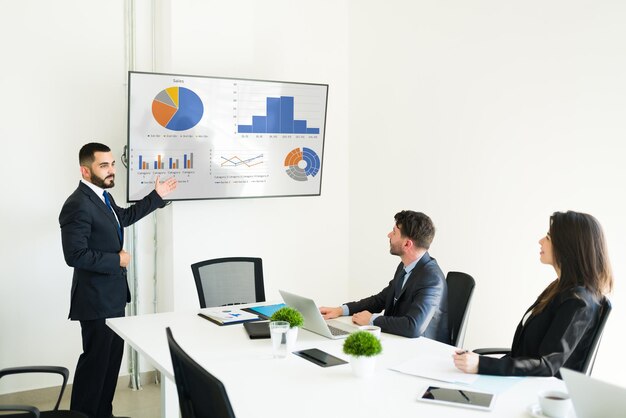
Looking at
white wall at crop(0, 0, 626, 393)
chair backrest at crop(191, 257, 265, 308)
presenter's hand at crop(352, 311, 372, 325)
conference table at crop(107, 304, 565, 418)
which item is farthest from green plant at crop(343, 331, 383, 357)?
white wall at crop(0, 0, 626, 393)

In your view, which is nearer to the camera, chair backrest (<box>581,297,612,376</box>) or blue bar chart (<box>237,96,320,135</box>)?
chair backrest (<box>581,297,612,376</box>)

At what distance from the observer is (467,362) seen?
2400 mm

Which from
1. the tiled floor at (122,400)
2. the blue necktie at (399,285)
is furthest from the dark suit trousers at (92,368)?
the blue necktie at (399,285)

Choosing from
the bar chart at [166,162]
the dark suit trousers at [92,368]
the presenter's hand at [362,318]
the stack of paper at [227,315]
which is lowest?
the dark suit trousers at [92,368]

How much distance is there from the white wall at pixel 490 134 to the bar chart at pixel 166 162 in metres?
1.59

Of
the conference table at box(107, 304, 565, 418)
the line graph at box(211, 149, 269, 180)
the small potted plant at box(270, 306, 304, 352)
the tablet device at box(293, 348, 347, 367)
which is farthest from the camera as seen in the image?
the line graph at box(211, 149, 269, 180)

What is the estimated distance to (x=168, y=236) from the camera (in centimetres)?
505

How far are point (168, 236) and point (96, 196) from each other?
107 cm

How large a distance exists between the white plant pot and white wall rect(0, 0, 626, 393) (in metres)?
1.96

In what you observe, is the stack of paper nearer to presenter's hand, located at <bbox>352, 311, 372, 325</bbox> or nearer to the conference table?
the conference table

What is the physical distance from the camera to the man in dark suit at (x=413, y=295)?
10.1 ft

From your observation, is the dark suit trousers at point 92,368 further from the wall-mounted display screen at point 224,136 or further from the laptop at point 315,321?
the laptop at point 315,321

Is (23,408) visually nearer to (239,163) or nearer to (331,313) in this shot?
(331,313)

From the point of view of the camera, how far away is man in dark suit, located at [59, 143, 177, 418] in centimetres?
388
